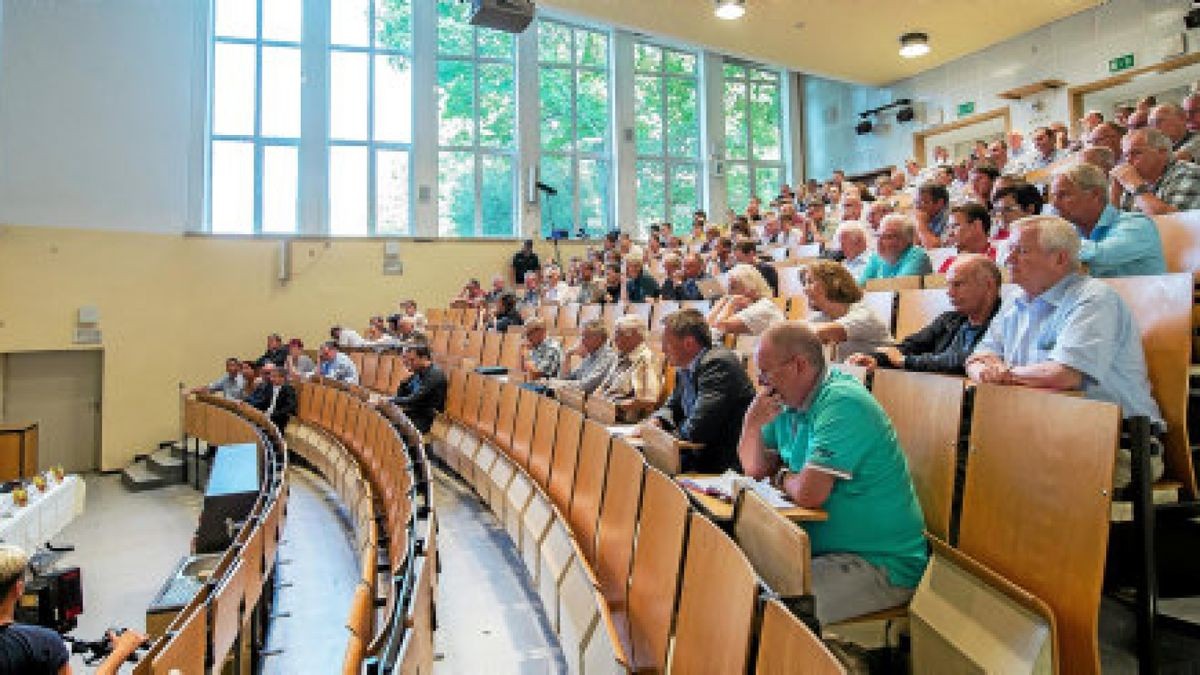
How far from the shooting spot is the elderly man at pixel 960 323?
196 cm

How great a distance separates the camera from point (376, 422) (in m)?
3.88

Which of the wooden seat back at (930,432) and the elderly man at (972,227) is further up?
the elderly man at (972,227)

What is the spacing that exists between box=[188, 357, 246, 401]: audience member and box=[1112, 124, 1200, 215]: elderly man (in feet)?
23.8

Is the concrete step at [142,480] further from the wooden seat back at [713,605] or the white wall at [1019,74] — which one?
the white wall at [1019,74]

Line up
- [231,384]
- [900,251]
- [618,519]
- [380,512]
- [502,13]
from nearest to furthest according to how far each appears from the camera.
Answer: [618,519], [900,251], [380,512], [502,13], [231,384]

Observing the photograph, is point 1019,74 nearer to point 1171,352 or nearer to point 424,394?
point 424,394

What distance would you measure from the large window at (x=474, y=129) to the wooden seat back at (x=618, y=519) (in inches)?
299

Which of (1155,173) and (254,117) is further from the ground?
(254,117)

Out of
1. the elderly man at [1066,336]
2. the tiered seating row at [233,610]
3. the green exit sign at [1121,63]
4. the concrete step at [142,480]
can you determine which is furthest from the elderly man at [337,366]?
the green exit sign at [1121,63]

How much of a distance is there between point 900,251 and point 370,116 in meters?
7.55

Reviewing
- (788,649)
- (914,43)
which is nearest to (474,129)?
(914,43)

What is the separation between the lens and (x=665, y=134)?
405 inches

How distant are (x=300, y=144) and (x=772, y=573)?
8654 mm

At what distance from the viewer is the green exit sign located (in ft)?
20.4
